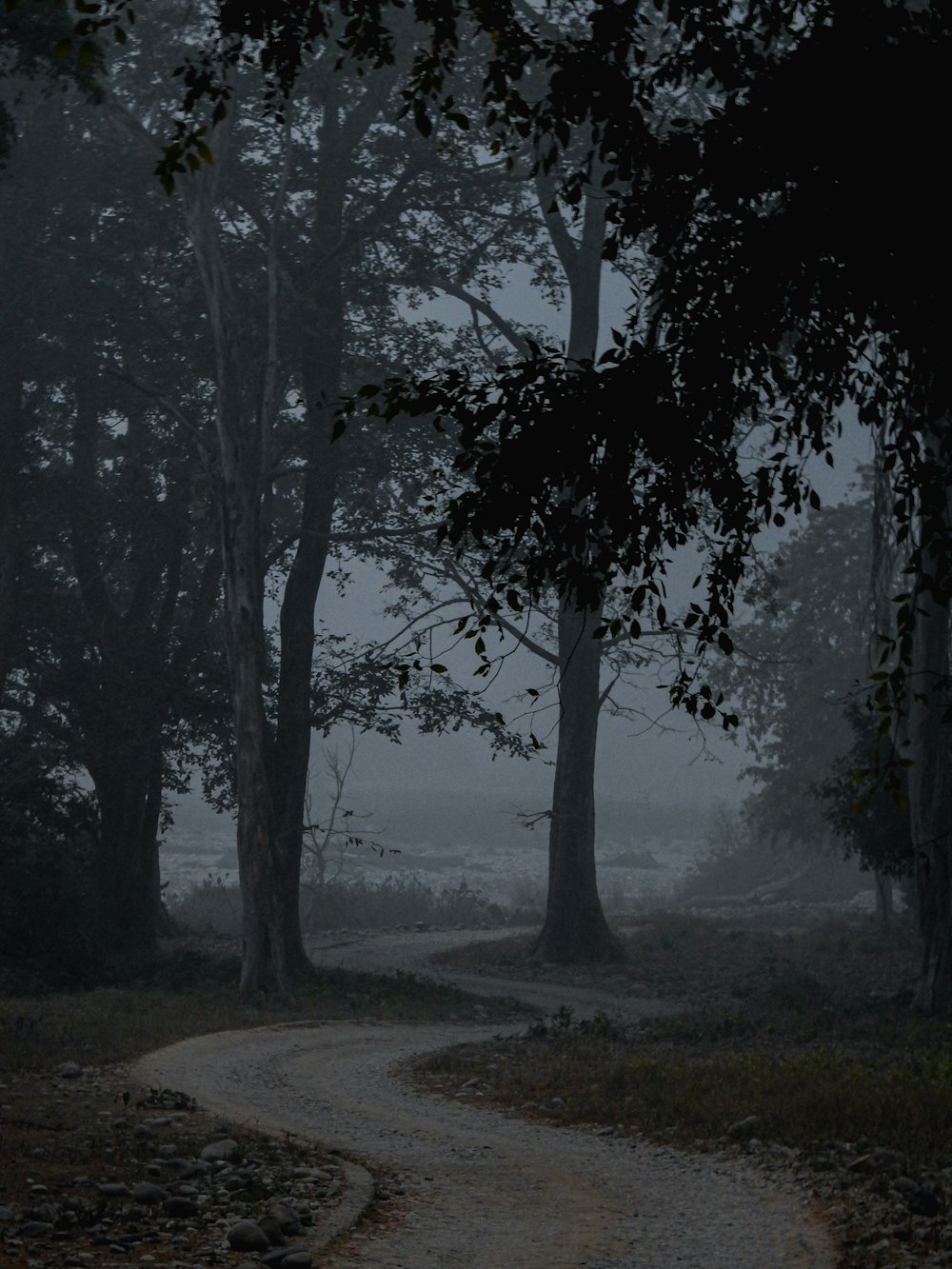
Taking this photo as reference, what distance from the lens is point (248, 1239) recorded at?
6195 mm

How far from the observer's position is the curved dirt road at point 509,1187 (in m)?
6.54

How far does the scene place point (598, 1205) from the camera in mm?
7598

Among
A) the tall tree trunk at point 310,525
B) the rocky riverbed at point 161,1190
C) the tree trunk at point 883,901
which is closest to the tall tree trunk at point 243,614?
the tall tree trunk at point 310,525

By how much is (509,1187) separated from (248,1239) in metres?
2.27

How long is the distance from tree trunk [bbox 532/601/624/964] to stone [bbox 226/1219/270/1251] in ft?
68.3

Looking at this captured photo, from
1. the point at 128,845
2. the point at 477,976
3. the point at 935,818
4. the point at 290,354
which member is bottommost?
the point at 477,976

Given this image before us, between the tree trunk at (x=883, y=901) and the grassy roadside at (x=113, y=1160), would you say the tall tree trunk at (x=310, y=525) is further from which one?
the tree trunk at (x=883, y=901)

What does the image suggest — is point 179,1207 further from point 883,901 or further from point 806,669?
point 806,669

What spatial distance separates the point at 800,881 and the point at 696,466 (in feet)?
165

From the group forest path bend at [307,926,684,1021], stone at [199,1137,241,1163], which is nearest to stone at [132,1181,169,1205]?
stone at [199,1137,241,1163]

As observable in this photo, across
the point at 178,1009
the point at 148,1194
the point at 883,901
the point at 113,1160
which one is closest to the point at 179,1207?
the point at 148,1194

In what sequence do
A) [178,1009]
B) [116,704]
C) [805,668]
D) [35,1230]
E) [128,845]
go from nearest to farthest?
[35,1230] < [178,1009] < [116,704] < [128,845] < [805,668]

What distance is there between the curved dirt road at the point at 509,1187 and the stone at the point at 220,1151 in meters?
0.88

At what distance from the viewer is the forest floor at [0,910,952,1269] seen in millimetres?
6652
